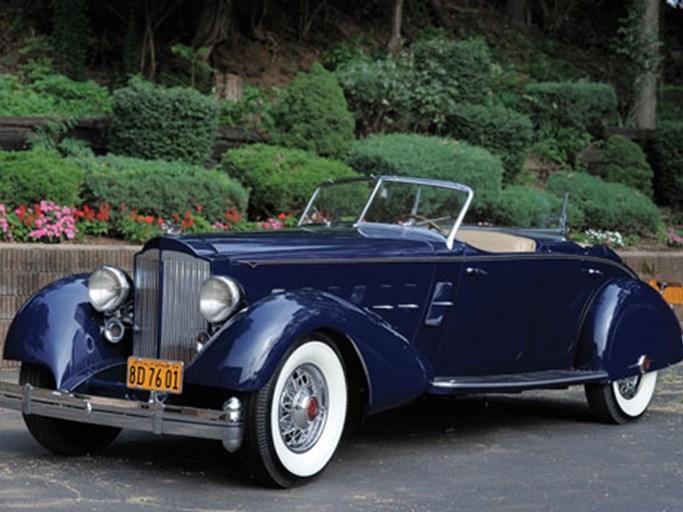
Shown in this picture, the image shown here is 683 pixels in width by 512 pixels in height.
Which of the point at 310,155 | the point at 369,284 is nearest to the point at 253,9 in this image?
the point at 310,155

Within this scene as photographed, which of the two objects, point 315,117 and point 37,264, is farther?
point 315,117

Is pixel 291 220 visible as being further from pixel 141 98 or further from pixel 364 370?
pixel 364 370

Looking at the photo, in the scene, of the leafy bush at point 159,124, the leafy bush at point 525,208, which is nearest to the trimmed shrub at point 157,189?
the leafy bush at point 159,124

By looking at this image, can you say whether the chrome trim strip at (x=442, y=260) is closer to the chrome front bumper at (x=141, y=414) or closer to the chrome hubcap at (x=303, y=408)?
the chrome hubcap at (x=303, y=408)

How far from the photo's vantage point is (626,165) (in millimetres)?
16797

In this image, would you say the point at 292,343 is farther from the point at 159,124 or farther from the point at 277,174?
the point at 159,124

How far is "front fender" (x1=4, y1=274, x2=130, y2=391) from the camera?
19.6 feet

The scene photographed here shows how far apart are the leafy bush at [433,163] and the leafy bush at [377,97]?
1842 mm

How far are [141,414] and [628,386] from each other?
3509 millimetres

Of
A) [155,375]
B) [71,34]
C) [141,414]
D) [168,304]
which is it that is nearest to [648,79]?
[71,34]

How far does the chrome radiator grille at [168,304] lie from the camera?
5830mm

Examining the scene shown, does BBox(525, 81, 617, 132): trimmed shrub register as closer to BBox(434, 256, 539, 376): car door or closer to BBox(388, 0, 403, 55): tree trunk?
BBox(388, 0, 403, 55): tree trunk

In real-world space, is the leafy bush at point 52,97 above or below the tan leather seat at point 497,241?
above

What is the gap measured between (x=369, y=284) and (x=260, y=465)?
4.15 ft
